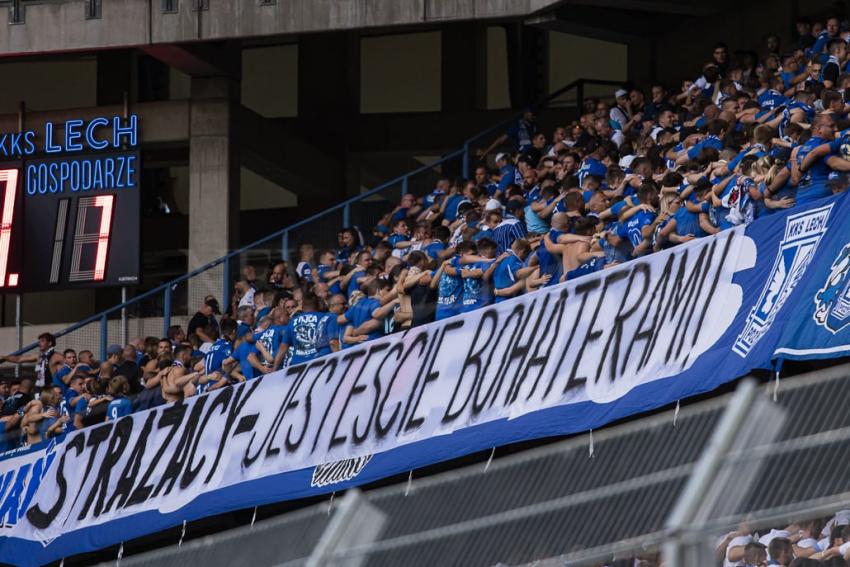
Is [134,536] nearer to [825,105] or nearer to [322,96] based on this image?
[825,105]

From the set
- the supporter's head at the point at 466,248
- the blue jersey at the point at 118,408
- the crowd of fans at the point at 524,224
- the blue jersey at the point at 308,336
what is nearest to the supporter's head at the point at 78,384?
the crowd of fans at the point at 524,224

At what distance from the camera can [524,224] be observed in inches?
622

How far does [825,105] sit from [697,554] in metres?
8.77

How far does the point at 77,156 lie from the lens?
21391 millimetres

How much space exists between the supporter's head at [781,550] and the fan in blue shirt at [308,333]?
942 cm

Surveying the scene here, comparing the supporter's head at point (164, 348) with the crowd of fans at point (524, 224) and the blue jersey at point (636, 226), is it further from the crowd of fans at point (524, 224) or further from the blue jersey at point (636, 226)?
the blue jersey at point (636, 226)

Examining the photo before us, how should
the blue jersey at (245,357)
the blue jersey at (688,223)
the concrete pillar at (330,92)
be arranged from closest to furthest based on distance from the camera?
the blue jersey at (688,223) → the blue jersey at (245,357) → the concrete pillar at (330,92)

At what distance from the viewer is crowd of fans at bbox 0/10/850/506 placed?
39.8 ft

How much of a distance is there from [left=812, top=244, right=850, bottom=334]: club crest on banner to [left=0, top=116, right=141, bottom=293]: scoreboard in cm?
1208

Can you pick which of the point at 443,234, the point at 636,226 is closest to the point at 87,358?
the point at 443,234

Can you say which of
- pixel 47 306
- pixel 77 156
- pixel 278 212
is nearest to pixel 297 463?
pixel 77 156

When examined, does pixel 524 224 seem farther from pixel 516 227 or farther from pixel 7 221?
pixel 7 221

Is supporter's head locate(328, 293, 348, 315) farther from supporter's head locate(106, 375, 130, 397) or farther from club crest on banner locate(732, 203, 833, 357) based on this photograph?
club crest on banner locate(732, 203, 833, 357)

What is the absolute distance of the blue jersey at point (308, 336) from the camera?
1496 cm
